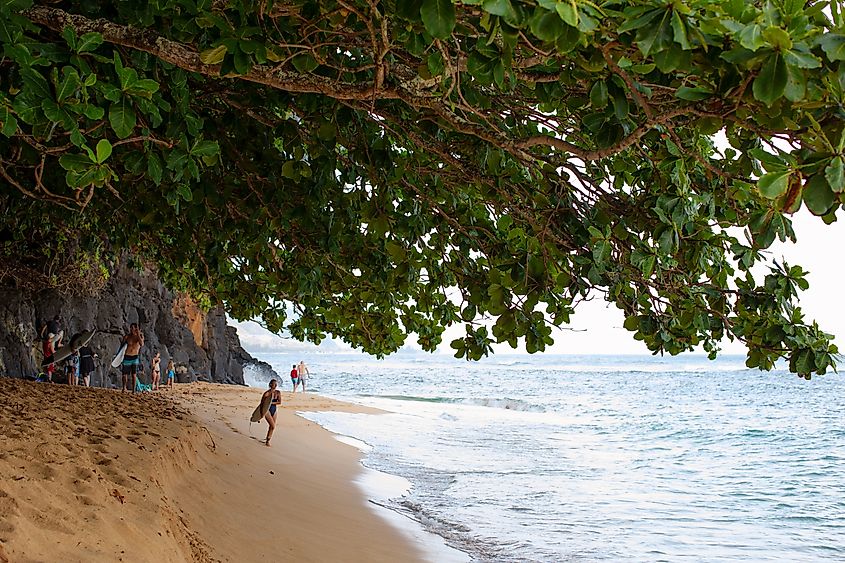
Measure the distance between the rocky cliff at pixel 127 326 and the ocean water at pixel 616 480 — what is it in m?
6.06

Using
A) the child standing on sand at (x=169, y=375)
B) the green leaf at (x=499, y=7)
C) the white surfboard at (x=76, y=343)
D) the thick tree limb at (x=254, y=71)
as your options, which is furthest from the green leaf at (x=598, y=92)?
the child standing on sand at (x=169, y=375)

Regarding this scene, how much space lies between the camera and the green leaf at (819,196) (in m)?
2.04

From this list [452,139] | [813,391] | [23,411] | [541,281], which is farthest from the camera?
[813,391]

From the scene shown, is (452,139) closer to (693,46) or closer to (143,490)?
(693,46)

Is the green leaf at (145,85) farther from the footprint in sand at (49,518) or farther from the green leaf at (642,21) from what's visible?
the footprint in sand at (49,518)

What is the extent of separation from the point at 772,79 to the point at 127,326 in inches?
858

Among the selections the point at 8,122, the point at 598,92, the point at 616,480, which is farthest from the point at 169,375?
the point at 598,92

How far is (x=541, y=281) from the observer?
395cm

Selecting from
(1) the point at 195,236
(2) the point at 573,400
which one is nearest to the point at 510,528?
(1) the point at 195,236

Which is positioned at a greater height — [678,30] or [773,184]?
[678,30]

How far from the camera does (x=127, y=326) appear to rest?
2142 cm

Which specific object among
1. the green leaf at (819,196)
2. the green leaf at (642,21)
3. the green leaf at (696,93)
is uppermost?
the green leaf at (642,21)

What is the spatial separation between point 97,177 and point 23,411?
4.28 m

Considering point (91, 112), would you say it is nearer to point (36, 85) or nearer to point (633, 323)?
point (36, 85)
